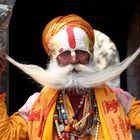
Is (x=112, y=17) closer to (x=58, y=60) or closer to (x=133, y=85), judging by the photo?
(x=133, y=85)

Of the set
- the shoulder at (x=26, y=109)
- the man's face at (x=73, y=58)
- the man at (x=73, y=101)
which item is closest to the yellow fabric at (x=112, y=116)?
the man at (x=73, y=101)

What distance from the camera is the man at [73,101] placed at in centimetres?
267

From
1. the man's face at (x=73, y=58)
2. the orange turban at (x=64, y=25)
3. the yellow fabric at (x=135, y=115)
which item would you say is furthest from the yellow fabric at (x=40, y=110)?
the yellow fabric at (x=135, y=115)

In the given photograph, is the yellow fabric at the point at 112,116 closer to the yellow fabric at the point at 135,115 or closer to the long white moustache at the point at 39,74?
the yellow fabric at the point at 135,115

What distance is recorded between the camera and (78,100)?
2.74 m

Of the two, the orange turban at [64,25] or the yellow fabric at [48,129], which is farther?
the orange turban at [64,25]

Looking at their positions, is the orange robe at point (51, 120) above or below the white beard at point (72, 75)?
Result: below

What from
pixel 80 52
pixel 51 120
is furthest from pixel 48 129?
pixel 80 52

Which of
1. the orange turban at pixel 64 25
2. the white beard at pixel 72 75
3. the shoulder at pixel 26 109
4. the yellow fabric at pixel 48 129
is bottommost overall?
the yellow fabric at pixel 48 129

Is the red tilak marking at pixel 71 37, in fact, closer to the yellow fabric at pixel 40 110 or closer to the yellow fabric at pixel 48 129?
the yellow fabric at pixel 40 110

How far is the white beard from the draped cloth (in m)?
0.06

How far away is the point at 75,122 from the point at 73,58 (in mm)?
295

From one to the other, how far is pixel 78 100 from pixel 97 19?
11.4 feet

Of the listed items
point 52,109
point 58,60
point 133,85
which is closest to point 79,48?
point 58,60
